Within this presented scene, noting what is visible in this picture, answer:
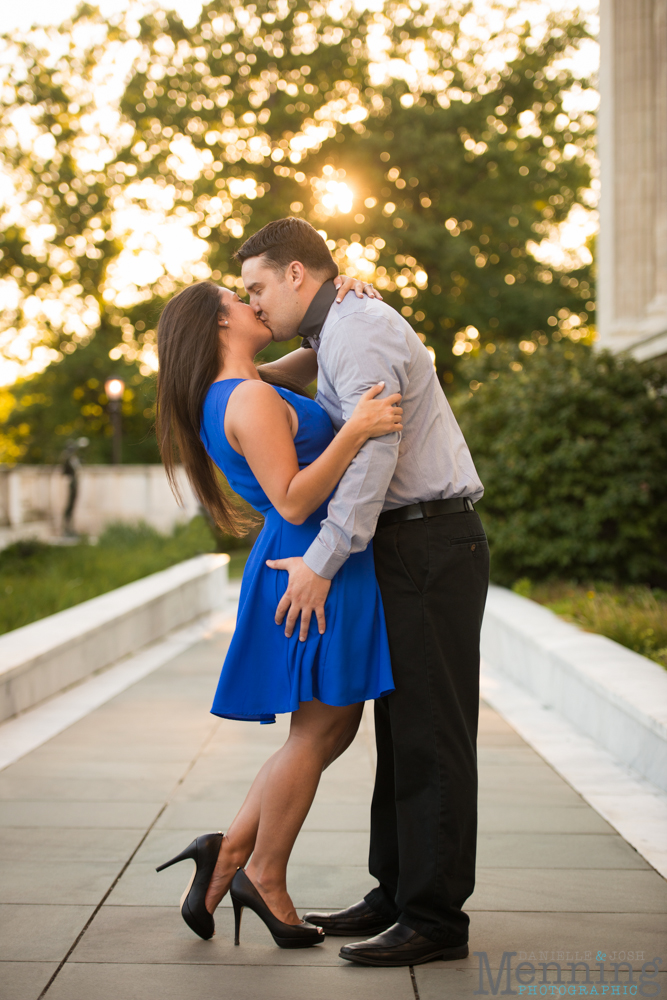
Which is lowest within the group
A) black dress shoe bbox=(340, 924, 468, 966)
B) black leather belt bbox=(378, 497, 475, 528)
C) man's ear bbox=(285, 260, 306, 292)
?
black dress shoe bbox=(340, 924, 468, 966)

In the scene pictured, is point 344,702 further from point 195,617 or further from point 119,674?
point 195,617

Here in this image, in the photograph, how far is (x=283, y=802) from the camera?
2.68 meters

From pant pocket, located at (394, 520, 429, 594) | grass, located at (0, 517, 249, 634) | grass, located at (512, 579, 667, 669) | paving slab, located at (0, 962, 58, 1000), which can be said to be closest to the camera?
paving slab, located at (0, 962, 58, 1000)

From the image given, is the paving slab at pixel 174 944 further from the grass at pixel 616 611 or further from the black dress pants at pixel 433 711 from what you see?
the grass at pixel 616 611

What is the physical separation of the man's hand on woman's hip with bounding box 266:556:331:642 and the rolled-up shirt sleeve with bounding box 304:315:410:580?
3cm

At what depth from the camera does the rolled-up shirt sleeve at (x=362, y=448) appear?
2.50 metres

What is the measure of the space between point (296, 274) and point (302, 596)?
954 millimetres

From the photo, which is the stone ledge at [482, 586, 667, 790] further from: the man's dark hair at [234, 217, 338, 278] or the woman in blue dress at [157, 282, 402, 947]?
the man's dark hair at [234, 217, 338, 278]

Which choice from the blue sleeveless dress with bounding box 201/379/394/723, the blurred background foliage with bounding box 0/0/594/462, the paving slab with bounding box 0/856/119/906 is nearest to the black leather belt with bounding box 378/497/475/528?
the blue sleeveless dress with bounding box 201/379/394/723

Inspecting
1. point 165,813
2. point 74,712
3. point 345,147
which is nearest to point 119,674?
point 74,712

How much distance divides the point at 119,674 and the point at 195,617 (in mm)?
3290

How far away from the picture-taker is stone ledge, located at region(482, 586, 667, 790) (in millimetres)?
4402

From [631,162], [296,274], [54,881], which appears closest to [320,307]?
[296,274]

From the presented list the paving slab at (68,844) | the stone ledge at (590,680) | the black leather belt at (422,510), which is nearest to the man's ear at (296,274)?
the black leather belt at (422,510)
